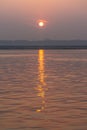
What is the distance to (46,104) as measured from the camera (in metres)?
15.5

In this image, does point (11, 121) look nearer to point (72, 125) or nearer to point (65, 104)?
point (72, 125)

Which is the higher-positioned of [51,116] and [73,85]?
[73,85]

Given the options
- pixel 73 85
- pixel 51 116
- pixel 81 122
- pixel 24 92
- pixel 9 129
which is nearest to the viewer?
pixel 9 129

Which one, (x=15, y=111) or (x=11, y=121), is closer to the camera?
(x=11, y=121)

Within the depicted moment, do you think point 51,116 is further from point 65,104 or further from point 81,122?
point 65,104

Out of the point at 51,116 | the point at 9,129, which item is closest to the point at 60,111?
the point at 51,116

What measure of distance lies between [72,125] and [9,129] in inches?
59.4

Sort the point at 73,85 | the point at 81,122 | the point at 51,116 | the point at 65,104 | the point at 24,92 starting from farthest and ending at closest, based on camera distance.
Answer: the point at 73,85
the point at 24,92
the point at 65,104
the point at 51,116
the point at 81,122

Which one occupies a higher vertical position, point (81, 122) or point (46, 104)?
point (46, 104)

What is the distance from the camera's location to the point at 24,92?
18859 millimetres

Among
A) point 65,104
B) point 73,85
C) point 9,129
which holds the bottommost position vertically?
point 9,129

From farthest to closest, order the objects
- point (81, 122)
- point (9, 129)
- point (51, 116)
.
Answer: point (51, 116), point (81, 122), point (9, 129)

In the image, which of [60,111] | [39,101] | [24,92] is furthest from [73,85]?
[60,111]

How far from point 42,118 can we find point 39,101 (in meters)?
3.28
